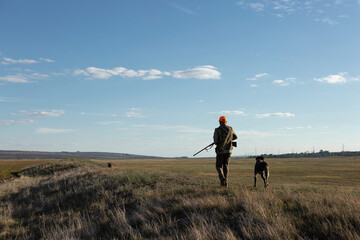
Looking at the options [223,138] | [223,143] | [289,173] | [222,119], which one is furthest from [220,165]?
[289,173]

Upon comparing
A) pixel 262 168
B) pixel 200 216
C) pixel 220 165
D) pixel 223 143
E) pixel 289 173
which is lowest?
pixel 289 173

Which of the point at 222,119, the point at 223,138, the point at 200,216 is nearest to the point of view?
the point at 200,216

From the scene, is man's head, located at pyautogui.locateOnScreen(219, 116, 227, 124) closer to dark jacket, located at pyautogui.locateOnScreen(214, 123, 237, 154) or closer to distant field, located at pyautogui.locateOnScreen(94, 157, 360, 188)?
dark jacket, located at pyautogui.locateOnScreen(214, 123, 237, 154)

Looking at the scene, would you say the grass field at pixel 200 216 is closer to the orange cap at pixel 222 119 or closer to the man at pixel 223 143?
the man at pixel 223 143

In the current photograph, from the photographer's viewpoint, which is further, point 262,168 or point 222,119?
point 262,168

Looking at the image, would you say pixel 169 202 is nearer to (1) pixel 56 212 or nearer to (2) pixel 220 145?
(2) pixel 220 145

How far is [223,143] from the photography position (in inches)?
456

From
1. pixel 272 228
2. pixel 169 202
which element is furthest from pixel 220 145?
pixel 272 228

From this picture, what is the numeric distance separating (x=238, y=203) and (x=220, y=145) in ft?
12.1

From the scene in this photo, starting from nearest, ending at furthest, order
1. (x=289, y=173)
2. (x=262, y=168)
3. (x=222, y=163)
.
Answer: (x=222, y=163)
(x=262, y=168)
(x=289, y=173)

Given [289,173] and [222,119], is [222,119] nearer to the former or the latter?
[222,119]

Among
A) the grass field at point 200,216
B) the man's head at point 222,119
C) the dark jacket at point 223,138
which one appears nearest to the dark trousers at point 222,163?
the dark jacket at point 223,138

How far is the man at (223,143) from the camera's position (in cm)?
1155

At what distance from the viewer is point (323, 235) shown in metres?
5.80
